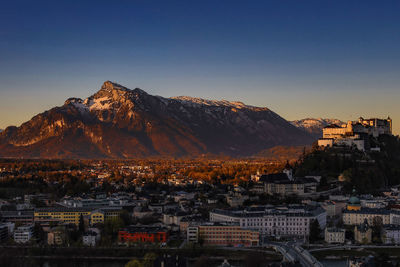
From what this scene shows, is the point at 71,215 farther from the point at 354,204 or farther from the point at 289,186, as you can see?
the point at 354,204

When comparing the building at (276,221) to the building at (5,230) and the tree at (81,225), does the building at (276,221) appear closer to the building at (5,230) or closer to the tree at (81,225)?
the tree at (81,225)

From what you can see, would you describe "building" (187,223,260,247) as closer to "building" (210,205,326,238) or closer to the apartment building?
"building" (210,205,326,238)

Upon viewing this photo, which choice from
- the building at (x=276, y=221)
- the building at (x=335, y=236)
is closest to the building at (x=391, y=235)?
the building at (x=335, y=236)

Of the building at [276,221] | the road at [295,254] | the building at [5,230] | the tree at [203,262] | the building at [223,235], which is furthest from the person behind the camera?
the building at [276,221]

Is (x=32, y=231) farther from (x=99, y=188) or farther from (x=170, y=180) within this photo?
(x=170, y=180)

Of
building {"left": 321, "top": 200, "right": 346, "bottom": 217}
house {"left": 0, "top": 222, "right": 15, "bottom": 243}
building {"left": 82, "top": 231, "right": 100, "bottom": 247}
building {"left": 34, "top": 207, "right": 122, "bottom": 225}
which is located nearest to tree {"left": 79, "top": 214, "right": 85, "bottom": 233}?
building {"left": 34, "top": 207, "right": 122, "bottom": 225}

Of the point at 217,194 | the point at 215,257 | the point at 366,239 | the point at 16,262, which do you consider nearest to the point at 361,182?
the point at 217,194
